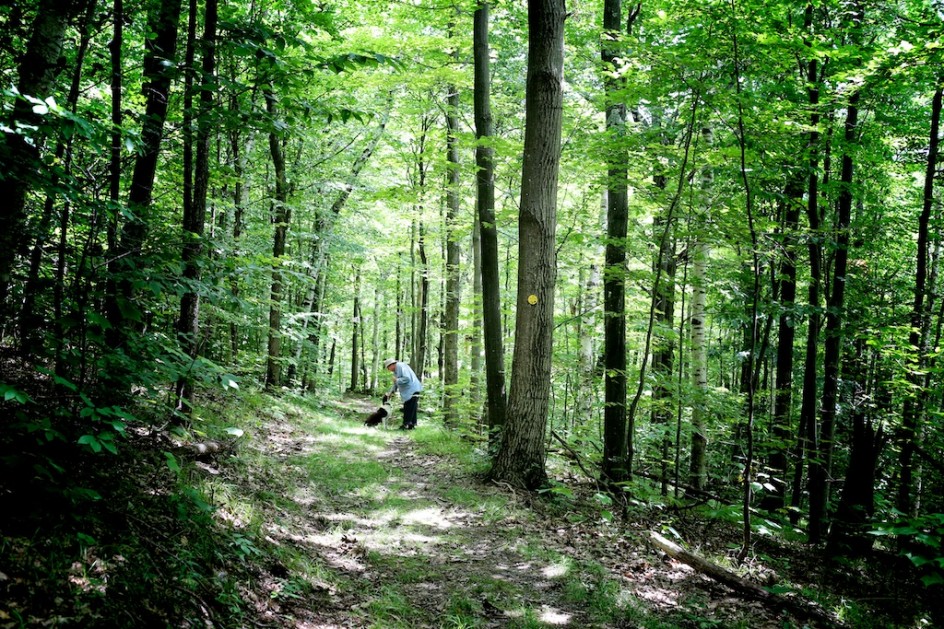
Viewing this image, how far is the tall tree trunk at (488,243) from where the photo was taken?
28.9ft

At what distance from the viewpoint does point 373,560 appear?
4.72m

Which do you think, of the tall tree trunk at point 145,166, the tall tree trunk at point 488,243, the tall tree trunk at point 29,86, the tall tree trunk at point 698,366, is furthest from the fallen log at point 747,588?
the tall tree trunk at point 29,86

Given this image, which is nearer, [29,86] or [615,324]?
[29,86]

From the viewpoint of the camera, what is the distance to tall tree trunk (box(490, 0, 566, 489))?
6.52 meters

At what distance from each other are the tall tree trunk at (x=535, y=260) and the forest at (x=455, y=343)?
4 centimetres

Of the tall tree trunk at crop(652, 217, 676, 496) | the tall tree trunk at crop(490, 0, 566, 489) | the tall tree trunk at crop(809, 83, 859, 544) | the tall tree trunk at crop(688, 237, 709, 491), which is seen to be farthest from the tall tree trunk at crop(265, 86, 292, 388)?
the tall tree trunk at crop(809, 83, 859, 544)

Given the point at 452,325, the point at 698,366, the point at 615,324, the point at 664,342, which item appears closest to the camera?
the point at 615,324

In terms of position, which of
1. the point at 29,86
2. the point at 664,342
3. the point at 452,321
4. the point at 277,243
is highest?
the point at 277,243

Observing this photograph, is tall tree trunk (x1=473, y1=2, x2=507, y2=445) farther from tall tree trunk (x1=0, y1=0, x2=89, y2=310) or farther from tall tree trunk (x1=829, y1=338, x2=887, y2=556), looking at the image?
tall tree trunk (x1=0, y1=0, x2=89, y2=310)

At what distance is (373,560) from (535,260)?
153 inches

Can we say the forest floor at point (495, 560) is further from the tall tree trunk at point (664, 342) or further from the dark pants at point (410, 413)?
the dark pants at point (410, 413)

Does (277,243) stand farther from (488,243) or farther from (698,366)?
(698,366)

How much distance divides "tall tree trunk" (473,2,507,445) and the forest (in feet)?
0.17

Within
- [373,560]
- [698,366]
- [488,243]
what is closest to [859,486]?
[698,366]
